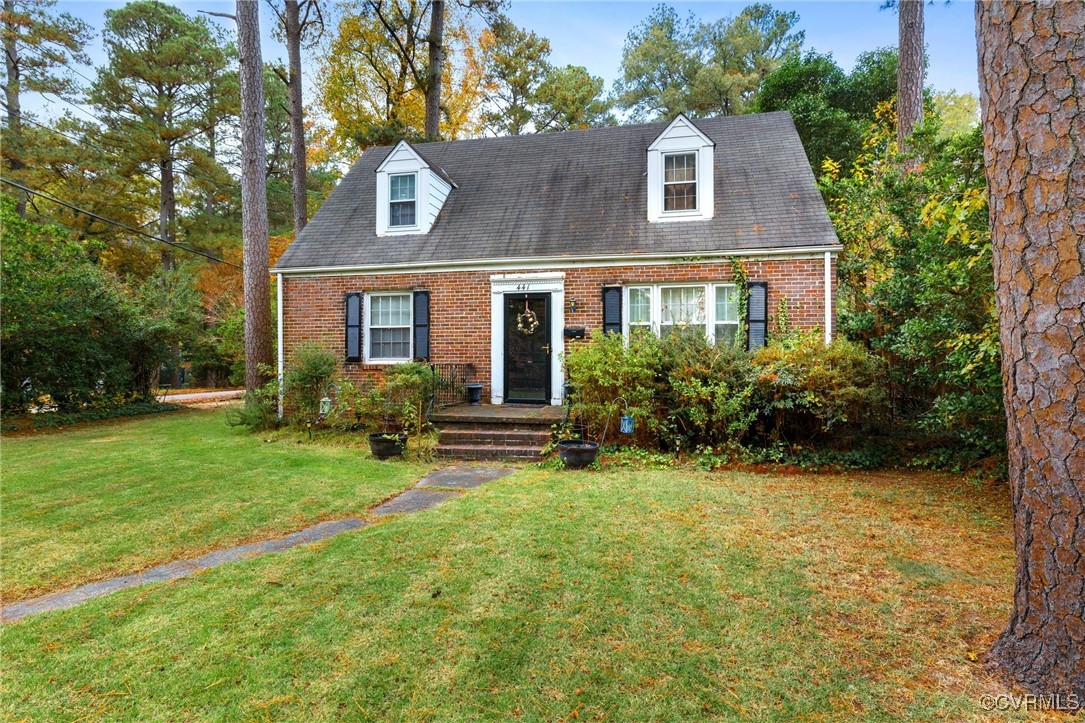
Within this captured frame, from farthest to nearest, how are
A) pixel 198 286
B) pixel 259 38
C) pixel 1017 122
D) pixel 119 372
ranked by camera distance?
pixel 198 286
pixel 119 372
pixel 259 38
pixel 1017 122

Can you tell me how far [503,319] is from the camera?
9.49 metres

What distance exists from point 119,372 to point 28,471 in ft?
21.2

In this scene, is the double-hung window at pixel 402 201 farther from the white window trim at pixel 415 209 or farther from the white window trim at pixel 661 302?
the white window trim at pixel 661 302

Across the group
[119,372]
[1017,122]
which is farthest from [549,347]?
[119,372]

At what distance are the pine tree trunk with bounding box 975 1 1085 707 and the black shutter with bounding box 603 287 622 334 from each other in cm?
667

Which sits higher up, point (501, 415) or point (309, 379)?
point (309, 379)

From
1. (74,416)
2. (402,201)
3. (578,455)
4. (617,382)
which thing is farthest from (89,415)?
(617,382)

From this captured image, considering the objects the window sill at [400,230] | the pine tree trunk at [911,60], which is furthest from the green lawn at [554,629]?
the pine tree trunk at [911,60]

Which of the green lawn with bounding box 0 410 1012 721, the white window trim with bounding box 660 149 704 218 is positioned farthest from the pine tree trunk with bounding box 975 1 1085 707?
the white window trim with bounding box 660 149 704 218

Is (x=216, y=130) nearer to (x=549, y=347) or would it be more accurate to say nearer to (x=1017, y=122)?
(x=549, y=347)

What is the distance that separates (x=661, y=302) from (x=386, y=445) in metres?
5.21

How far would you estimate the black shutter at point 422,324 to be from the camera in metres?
9.70

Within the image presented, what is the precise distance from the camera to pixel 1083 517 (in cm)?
200

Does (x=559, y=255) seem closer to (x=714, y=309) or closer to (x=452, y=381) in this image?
(x=714, y=309)
